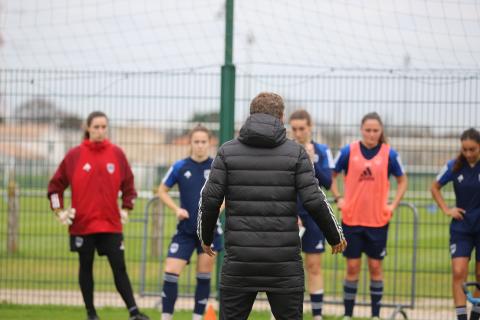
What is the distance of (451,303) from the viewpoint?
11547mm

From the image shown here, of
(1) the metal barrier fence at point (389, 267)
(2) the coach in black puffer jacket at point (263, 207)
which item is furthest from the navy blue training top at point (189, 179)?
(2) the coach in black puffer jacket at point (263, 207)

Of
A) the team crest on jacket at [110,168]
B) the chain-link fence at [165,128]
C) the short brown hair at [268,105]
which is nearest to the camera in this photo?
the short brown hair at [268,105]

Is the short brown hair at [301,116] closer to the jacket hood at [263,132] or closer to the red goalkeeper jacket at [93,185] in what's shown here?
the red goalkeeper jacket at [93,185]

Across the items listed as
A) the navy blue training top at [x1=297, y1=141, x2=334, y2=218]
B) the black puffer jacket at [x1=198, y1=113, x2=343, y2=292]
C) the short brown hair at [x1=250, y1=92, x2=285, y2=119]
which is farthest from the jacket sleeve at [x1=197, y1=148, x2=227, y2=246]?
the navy blue training top at [x1=297, y1=141, x2=334, y2=218]

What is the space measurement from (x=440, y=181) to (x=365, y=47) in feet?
5.42

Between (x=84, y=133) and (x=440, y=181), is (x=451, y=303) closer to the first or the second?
(x=440, y=181)

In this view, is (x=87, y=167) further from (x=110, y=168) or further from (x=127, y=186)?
(x=127, y=186)

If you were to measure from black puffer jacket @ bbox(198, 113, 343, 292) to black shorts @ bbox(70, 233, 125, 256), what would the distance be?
3.41 m

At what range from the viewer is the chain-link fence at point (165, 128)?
407 inches

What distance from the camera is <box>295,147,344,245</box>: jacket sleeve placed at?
617 centimetres

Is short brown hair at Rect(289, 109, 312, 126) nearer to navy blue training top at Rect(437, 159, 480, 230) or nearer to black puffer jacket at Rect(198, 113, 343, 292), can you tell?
navy blue training top at Rect(437, 159, 480, 230)

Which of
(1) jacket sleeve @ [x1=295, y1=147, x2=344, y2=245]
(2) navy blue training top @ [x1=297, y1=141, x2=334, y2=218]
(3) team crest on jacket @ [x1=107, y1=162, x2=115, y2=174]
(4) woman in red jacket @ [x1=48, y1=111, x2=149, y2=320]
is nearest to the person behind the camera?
(1) jacket sleeve @ [x1=295, y1=147, x2=344, y2=245]

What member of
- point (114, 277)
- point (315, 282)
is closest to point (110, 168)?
point (114, 277)

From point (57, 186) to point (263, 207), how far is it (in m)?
3.97
